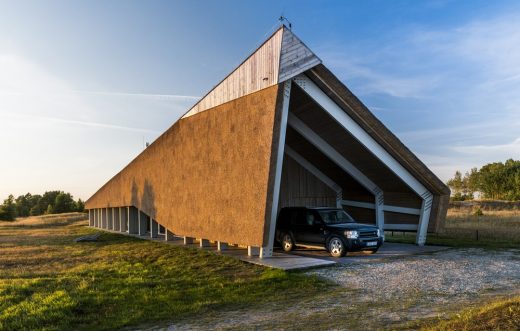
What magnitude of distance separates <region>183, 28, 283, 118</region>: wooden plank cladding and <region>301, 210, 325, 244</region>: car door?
4.83 metres

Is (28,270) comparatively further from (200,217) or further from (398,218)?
(398,218)

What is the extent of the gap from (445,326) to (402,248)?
10218mm

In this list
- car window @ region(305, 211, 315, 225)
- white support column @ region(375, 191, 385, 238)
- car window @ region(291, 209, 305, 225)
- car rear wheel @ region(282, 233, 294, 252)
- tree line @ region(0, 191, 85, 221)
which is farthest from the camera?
tree line @ region(0, 191, 85, 221)

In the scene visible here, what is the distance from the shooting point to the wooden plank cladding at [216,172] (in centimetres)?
1234

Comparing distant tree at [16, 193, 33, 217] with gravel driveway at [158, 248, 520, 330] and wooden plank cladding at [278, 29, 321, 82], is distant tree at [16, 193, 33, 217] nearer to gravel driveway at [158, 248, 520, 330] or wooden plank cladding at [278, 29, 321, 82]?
wooden plank cladding at [278, 29, 321, 82]

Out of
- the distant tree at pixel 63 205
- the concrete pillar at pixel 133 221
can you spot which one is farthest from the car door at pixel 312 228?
the distant tree at pixel 63 205

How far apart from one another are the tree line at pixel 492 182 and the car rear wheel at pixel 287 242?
3319 inches

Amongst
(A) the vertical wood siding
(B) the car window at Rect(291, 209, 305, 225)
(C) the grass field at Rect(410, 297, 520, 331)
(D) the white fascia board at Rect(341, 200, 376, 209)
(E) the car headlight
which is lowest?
(C) the grass field at Rect(410, 297, 520, 331)

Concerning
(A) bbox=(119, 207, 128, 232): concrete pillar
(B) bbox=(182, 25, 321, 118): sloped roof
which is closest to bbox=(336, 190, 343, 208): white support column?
(B) bbox=(182, 25, 321, 118): sloped roof

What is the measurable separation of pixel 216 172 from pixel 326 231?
450 cm

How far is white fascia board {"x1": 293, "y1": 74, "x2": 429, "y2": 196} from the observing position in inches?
498

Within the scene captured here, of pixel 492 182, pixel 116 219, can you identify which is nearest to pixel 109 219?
pixel 116 219

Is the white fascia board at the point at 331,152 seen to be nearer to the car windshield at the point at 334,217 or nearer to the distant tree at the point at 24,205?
the car windshield at the point at 334,217

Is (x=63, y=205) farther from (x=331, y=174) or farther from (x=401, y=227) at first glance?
(x=401, y=227)
